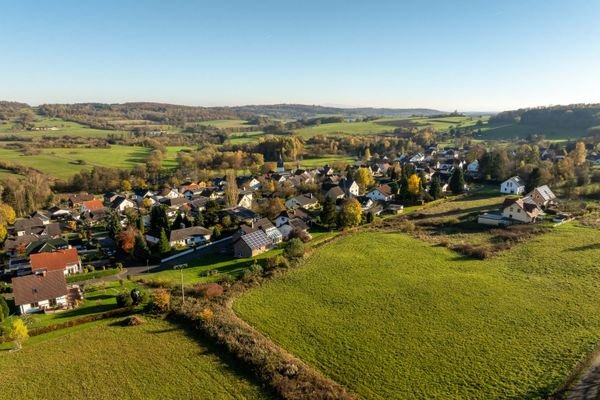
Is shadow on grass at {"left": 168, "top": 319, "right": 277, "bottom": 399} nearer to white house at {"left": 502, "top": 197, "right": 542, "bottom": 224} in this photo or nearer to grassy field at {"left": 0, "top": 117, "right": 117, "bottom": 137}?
white house at {"left": 502, "top": 197, "right": 542, "bottom": 224}

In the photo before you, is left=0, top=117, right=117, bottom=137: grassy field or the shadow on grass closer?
the shadow on grass

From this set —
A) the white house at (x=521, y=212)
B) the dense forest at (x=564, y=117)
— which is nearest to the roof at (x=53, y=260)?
the white house at (x=521, y=212)

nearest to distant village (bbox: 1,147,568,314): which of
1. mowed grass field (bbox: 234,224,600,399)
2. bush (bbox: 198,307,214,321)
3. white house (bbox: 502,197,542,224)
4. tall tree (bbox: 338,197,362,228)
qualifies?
white house (bbox: 502,197,542,224)

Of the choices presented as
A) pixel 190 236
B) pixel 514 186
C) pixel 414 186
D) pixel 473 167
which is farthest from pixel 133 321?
pixel 473 167

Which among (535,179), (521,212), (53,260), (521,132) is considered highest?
(521,132)

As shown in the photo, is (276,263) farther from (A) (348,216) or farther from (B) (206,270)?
(A) (348,216)

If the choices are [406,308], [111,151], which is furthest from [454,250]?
[111,151]

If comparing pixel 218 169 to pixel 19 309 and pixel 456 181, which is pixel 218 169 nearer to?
pixel 456 181
